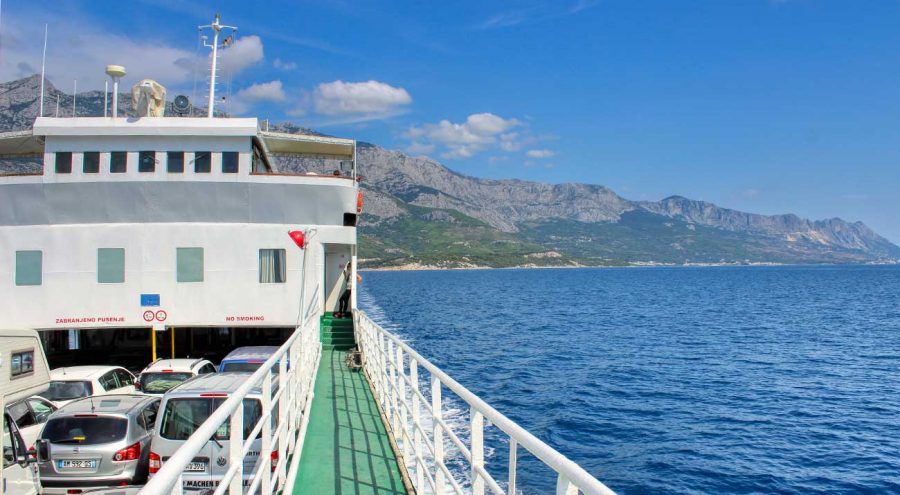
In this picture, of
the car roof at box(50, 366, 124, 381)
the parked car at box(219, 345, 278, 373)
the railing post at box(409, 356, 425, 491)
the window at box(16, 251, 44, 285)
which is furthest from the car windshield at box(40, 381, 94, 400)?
the railing post at box(409, 356, 425, 491)

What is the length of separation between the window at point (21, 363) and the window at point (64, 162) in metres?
11.6

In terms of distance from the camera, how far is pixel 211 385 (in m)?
8.52

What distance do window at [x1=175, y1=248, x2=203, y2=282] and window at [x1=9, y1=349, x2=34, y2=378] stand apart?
408 inches

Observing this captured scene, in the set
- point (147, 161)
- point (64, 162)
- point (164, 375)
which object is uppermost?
point (147, 161)

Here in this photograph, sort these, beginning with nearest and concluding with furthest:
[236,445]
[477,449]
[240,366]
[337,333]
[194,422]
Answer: [236,445] < [477,449] < [194,422] < [240,366] < [337,333]

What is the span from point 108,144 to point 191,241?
3386mm

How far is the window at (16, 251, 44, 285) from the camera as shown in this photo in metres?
17.4

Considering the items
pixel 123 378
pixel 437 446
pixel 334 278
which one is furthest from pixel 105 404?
pixel 334 278

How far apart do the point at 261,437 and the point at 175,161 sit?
1311 centimetres

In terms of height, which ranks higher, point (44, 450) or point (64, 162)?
point (64, 162)

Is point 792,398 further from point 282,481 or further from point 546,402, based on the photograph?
point 282,481

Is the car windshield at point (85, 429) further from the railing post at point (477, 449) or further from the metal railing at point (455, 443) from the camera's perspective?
the railing post at point (477, 449)

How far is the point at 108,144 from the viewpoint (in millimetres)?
17750

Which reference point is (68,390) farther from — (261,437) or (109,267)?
(261,437)
